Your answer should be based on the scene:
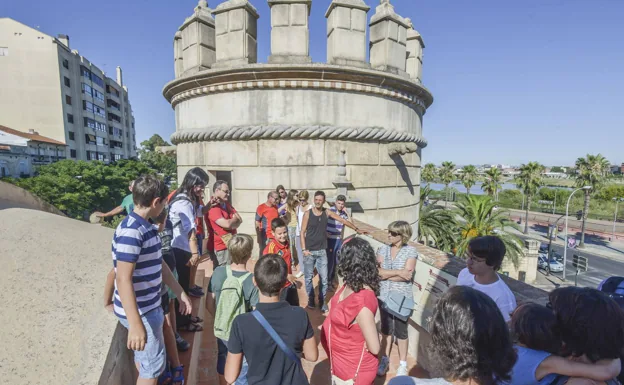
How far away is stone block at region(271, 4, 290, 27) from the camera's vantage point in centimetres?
607

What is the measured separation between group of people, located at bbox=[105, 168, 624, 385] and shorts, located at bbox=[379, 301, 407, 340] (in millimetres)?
12

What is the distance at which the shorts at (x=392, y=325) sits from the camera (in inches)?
131

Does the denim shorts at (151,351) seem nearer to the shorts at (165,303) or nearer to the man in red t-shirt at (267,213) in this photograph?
the shorts at (165,303)

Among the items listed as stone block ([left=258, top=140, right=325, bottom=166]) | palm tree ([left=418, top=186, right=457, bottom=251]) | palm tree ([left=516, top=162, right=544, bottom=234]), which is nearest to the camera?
stone block ([left=258, top=140, right=325, bottom=166])

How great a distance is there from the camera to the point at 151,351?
7.18 feet

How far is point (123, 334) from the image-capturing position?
2252 millimetres

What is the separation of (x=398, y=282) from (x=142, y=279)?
242cm

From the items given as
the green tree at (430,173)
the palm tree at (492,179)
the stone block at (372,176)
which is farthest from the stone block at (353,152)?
the green tree at (430,173)

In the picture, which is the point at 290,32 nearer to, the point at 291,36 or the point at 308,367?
the point at 291,36

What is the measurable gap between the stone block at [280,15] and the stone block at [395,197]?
4081 millimetres

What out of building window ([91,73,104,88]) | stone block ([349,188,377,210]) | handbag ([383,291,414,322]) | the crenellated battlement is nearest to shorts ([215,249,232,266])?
handbag ([383,291,414,322])

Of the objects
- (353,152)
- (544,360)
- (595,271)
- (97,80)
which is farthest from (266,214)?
(97,80)

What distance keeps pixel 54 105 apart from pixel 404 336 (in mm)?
53771

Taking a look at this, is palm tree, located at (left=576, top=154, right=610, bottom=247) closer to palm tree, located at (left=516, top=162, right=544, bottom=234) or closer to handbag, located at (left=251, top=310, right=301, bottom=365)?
palm tree, located at (left=516, top=162, right=544, bottom=234)
